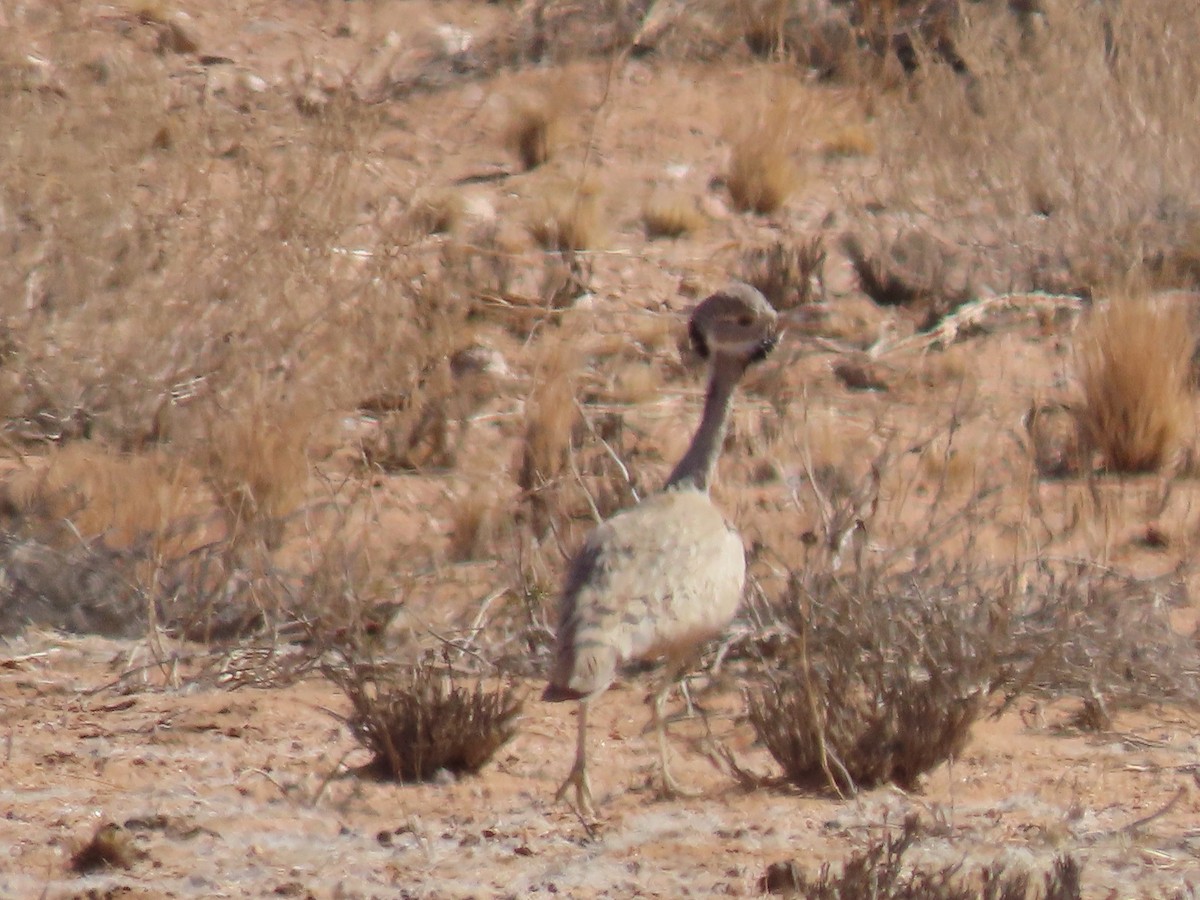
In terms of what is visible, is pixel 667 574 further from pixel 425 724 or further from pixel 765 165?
pixel 765 165

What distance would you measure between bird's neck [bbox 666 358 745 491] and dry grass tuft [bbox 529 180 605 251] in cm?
440

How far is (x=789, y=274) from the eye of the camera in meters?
9.39

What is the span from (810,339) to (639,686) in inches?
140

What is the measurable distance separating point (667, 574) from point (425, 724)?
30.8 inches

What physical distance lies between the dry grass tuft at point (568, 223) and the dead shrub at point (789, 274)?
81 cm

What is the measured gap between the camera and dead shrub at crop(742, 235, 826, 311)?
30.6 ft

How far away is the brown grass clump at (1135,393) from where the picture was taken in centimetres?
774

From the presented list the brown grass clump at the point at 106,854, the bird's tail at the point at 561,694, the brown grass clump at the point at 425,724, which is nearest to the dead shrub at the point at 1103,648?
the brown grass clump at the point at 425,724

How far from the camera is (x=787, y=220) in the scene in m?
10.3

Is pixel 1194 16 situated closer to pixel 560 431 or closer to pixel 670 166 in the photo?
pixel 670 166

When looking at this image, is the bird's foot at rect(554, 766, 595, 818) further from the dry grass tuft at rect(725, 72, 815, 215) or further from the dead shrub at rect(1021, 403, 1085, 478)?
the dry grass tuft at rect(725, 72, 815, 215)

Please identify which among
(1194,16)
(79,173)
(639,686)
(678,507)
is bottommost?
(639,686)

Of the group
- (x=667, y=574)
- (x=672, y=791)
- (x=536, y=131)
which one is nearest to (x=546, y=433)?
(x=672, y=791)

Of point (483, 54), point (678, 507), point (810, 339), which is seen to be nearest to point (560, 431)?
point (810, 339)
